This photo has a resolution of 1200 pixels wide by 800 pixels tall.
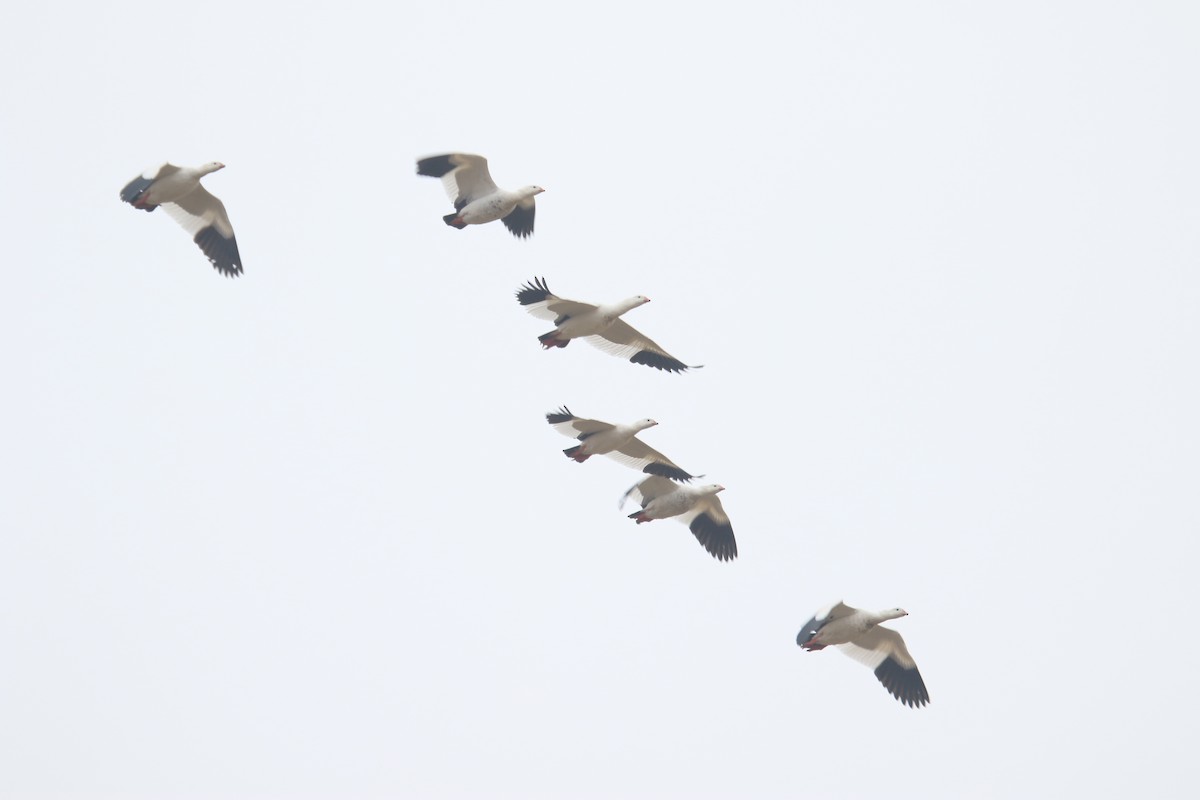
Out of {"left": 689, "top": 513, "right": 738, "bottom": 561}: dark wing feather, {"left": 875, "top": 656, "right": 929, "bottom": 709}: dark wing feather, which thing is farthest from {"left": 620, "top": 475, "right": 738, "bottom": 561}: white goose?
{"left": 875, "top": 656, "right": 929, "bottom": 709}: dark wing feather

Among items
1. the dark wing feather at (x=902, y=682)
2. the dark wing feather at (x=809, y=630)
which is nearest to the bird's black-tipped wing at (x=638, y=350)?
the dark wing feather at (x=809, y=630)

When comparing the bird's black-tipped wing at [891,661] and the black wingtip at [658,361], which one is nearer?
the bird's black-tipped wing at [891,661]

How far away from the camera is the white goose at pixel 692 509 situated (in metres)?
30.3

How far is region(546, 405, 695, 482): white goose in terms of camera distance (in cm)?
2986

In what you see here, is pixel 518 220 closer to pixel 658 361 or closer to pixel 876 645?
pixel 658 361

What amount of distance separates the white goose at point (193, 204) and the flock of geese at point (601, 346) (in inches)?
0.6

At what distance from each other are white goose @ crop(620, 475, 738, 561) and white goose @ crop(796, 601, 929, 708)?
3.10 metres

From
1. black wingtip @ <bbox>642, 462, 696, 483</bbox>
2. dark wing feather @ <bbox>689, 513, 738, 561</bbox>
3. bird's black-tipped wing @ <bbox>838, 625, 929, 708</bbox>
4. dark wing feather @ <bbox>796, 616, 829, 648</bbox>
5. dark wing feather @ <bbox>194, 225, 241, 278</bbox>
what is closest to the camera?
dark wing feather @ <bbox>796, 616, 829, 648</bbox>

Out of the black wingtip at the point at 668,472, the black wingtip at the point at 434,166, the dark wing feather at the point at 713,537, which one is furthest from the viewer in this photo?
the dark wing feather at the point at 713,537

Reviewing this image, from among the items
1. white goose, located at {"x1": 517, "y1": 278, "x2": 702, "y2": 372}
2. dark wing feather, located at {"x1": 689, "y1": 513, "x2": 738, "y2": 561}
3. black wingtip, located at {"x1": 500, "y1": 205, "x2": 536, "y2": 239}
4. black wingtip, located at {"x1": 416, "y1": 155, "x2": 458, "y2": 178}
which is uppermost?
black wingtip, located at {"x1": 416, "y1": 155, "x2": 458, "y2": 178}

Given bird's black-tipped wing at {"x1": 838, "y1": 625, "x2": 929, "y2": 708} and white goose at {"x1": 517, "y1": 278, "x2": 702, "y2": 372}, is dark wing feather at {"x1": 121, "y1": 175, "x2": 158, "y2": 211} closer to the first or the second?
white goose at {"x1": 517, "y1": 278, "x2": 702, "y2": 372}

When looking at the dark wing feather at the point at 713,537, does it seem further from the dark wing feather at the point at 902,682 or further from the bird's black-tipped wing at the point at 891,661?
the dark wing feather at the point at 902,682

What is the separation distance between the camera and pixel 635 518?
1197 inches

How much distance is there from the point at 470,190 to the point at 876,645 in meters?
9.38
